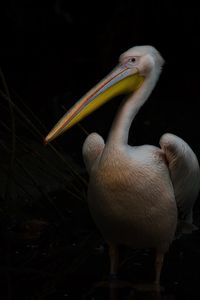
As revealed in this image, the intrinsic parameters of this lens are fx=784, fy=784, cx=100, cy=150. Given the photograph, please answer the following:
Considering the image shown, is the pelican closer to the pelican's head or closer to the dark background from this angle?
the pelican's head

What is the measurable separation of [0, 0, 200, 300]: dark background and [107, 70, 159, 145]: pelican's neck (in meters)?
0.89

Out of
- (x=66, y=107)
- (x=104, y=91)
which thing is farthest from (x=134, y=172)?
(x=66, y=107)

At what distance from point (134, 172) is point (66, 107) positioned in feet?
18.9

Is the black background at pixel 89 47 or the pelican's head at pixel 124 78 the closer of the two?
the pelican's head at pixel 124 78

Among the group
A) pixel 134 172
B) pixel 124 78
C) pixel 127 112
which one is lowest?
pixel 134 172

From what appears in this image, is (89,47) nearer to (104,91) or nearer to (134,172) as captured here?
(104,91)

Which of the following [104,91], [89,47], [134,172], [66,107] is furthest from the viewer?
[89,47]

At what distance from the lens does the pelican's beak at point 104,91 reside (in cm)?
452

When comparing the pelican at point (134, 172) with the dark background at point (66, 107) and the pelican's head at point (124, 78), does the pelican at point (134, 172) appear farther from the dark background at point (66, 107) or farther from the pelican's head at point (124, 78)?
the dark background at point (66, 107)

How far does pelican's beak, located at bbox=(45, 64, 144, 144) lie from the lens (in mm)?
4516

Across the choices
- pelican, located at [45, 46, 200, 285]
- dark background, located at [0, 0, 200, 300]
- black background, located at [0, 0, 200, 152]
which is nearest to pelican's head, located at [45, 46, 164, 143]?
pelican, located at [45, 46, 200, 285]

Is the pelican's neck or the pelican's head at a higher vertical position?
the pelican's head

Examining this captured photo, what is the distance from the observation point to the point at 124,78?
4676mm

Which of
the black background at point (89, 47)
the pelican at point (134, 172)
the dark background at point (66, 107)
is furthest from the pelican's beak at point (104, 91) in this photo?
the black background at point (89, 47)
